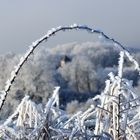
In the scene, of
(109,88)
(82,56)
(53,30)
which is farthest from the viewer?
(82,56)

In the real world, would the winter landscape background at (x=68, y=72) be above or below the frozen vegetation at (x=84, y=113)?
above

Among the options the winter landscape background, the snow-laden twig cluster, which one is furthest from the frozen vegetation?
the winter landscape background

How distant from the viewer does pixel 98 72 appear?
35625 millimetres

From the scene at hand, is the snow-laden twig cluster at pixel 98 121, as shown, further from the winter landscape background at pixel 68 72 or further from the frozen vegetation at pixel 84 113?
the winter landscape background at pixel 68 72

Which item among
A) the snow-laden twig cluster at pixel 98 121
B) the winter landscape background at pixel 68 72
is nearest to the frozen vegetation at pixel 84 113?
the snow-laden twig cluster at pixel 98 121

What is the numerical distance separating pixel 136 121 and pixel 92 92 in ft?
110

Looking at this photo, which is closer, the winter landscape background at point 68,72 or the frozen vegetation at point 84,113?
the frozen vegetation at point 84,113

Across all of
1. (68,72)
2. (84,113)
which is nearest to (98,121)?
(84,113)

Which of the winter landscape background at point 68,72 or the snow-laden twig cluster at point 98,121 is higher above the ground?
the winter landscape background at point 68,72

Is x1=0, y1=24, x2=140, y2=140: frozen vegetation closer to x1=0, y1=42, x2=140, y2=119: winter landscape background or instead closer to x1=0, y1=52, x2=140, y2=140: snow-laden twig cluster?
x1=0, y1=52, x2=140, y2=140: snow-laden twig cluster

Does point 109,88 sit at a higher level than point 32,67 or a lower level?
lower

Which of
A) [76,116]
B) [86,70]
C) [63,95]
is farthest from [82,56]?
[76,116]

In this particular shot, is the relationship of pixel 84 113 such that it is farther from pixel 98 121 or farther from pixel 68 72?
pixel 68 72

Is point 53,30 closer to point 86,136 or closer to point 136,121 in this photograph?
point 86,136
